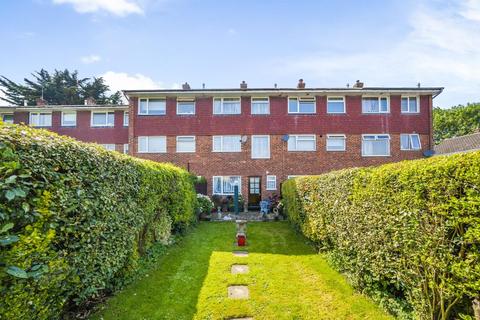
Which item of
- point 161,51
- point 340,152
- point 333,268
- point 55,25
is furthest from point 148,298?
point 340,152

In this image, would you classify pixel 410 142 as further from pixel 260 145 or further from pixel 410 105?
pixel 260 145

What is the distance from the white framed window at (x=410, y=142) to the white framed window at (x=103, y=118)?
1896 centimetres

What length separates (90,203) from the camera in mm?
3305

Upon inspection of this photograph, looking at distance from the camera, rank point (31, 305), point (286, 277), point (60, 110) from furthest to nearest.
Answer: point (60, 110), point (286, 277), point (31, 305)

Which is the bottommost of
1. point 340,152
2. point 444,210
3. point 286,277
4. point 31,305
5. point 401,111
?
point 286,277

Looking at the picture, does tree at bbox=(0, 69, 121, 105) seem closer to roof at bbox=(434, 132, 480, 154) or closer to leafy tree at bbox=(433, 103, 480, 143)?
roof at bbox=(434, 132, 480, 154)

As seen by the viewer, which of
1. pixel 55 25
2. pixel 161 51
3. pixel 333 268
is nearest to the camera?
pixel 333 268

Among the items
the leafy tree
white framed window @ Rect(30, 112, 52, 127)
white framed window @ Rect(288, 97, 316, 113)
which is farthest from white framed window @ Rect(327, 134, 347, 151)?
the leafy tree

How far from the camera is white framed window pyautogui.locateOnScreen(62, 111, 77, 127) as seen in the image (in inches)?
692

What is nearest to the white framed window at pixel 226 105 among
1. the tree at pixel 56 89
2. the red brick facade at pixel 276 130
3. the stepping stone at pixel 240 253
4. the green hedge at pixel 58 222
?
the red brick facade at pixel 276 130

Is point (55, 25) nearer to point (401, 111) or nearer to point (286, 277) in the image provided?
point (286, 277)

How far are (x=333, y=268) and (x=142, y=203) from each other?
172 inches

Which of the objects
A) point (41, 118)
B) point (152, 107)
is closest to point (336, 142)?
point (152, 107)

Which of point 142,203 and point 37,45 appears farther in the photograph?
point 37,45
